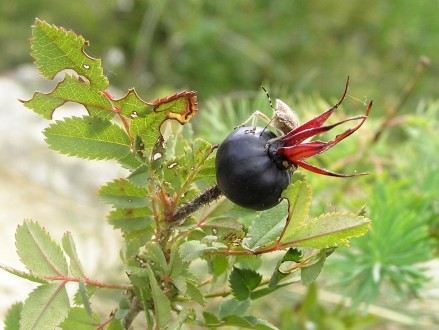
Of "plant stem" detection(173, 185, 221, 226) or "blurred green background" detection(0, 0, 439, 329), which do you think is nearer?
"plant stem" detection(173, 185, 221, 226)

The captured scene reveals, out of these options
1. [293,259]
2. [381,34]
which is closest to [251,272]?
[293,259]

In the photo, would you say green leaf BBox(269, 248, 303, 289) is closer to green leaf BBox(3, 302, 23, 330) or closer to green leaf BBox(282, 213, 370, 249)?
green leaf BBox(282, 213, 370, 249)

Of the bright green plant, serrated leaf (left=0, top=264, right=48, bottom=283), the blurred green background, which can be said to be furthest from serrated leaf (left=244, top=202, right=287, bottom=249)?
the blurred green background

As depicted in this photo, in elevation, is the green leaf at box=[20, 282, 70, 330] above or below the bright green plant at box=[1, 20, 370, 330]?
below

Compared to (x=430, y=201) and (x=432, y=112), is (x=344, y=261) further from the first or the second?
(x=432, y=112)

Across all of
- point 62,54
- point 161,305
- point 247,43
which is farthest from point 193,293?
point 247,43

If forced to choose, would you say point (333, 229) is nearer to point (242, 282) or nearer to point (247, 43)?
point (242, 282)

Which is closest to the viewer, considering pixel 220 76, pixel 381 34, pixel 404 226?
pixel 404 226
